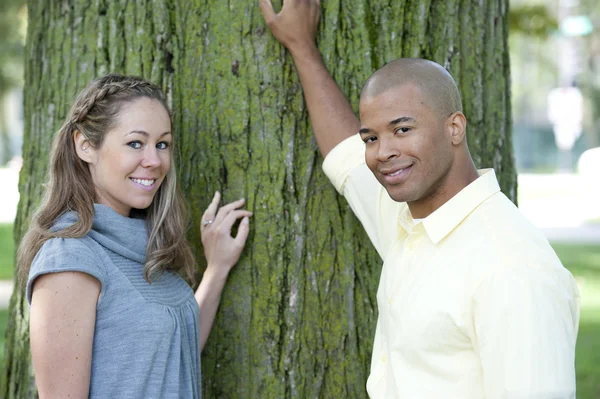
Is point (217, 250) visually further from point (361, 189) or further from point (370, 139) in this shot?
point (370, 139)

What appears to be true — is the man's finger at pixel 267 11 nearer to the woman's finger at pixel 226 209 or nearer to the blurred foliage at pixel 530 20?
the woman's finger at pixel 226 209

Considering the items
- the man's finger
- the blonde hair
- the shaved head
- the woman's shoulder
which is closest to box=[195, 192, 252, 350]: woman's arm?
the blonde hair

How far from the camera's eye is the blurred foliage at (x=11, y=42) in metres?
18.1

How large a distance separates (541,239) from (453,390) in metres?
0.50

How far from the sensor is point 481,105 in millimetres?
3334

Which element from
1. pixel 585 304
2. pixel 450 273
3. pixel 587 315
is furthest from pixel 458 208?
pixel 585 304

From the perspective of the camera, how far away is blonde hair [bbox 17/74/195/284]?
8.70 feet

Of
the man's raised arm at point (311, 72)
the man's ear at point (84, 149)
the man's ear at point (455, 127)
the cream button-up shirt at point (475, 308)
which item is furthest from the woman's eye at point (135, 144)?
the man's ear at point (455, 127)

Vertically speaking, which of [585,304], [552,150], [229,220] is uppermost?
[552,150]

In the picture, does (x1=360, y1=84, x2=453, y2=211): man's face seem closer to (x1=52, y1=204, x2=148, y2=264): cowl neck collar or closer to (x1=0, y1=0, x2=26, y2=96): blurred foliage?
(x1=52, y1=204, x2=148, y2=264): cowl neck collar

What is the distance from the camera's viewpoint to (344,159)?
2.99 meters

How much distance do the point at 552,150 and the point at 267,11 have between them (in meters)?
39.9

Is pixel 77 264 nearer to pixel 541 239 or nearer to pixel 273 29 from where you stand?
pixel 273 29

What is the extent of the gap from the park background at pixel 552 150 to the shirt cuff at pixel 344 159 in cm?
168
